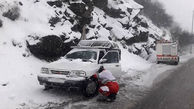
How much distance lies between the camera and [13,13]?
13680mm

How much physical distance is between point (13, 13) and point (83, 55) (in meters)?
6.05

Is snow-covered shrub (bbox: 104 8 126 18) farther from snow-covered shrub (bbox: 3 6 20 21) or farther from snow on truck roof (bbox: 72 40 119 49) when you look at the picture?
snow on truck roof (bbox: 72 40 119 49)

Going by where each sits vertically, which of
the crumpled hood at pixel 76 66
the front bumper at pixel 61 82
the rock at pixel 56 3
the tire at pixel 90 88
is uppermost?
the rock at pixel 56 3

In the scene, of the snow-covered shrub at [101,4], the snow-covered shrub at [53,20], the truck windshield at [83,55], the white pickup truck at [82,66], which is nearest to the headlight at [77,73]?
the white pickup truck at [82,66]

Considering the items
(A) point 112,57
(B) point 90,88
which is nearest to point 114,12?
(A) point 112,57

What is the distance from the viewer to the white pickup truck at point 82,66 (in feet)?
27.5

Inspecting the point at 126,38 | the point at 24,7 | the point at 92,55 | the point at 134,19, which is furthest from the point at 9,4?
the point at 134,19

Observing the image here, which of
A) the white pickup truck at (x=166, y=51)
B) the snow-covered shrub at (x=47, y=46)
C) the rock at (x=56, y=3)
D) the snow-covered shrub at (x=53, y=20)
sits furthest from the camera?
the white pickup truck at (x=166, y=51)

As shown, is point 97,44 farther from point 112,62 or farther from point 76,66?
point 76,66

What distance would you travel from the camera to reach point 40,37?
44.3 feet

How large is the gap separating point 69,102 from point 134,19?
26901mm

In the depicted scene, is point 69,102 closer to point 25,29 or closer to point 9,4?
point 25,29

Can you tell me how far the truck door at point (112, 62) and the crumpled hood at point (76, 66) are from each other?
68 cm

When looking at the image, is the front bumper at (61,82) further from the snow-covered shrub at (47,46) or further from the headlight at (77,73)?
→ the snow-covered shrub at (47,46)
